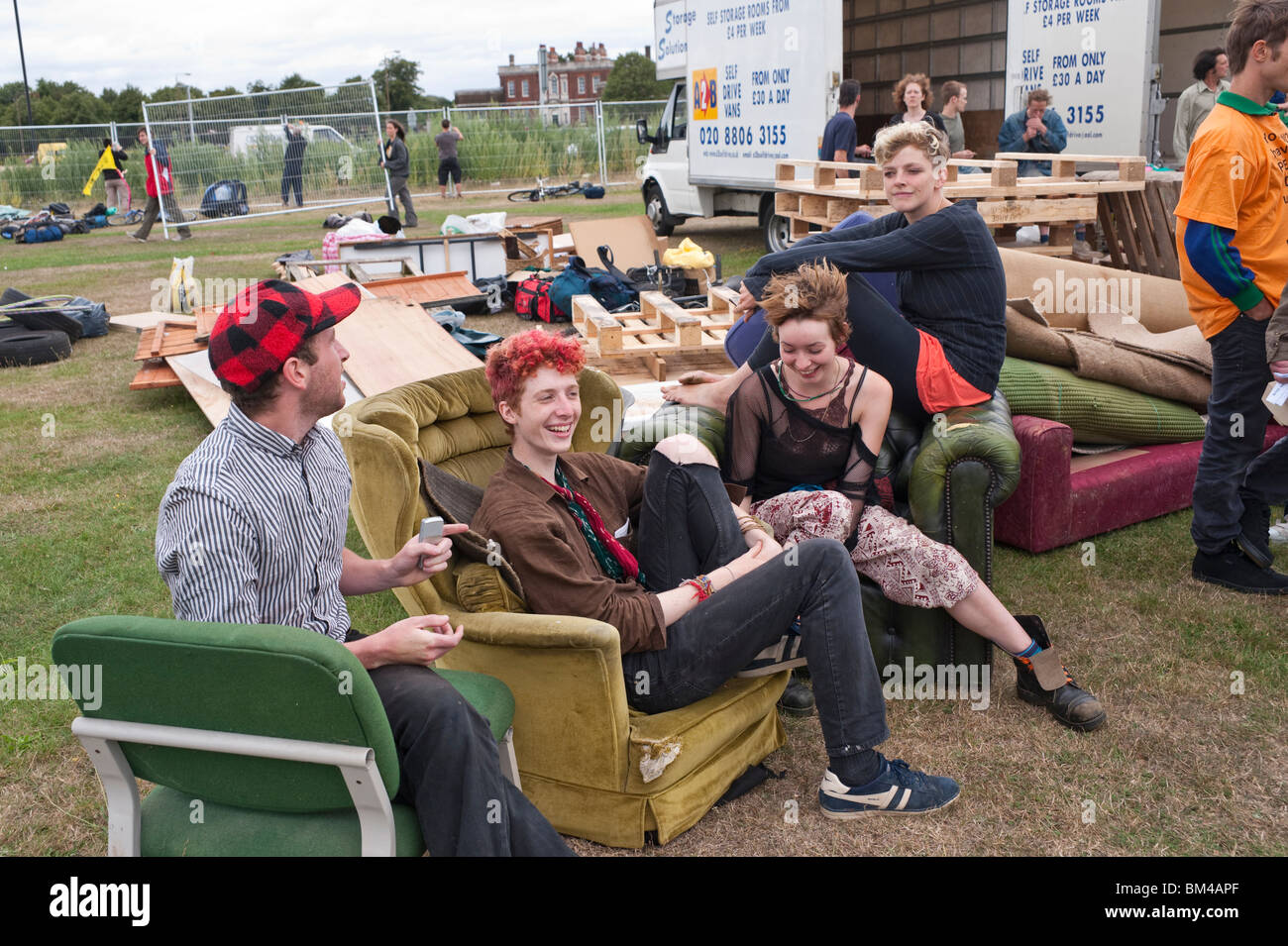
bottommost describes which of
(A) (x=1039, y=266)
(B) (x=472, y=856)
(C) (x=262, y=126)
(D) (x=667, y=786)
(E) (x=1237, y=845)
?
(E) (x=1237, y=845)

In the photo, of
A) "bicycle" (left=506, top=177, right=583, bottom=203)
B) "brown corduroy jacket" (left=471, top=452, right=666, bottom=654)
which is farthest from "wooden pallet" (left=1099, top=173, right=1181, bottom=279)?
"bicycle" (left=506, top=177, right=583, bottom=203)

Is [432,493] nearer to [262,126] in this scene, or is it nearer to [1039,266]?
[1039,266]

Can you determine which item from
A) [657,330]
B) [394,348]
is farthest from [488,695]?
[394,348]

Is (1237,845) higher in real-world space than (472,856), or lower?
lower

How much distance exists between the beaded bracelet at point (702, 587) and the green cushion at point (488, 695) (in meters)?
0.57

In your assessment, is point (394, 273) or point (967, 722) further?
point (394, 273)

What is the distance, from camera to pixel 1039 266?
19.2 ft

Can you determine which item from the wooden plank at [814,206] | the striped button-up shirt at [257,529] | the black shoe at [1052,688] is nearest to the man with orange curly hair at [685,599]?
the striped button-up shirt at [257,529]

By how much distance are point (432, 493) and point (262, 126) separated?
63.0 feet

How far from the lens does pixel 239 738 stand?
6.39 feet

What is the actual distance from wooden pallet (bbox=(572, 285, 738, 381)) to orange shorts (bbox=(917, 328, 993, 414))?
106 inches

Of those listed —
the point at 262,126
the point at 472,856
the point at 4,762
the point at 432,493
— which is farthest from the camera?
the point at 262,126

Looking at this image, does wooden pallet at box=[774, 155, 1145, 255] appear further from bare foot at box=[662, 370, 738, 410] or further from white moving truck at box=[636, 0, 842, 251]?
bare foot at box=[662, 370, 738, 410]

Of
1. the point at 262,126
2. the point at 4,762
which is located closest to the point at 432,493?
the point at 4,762
